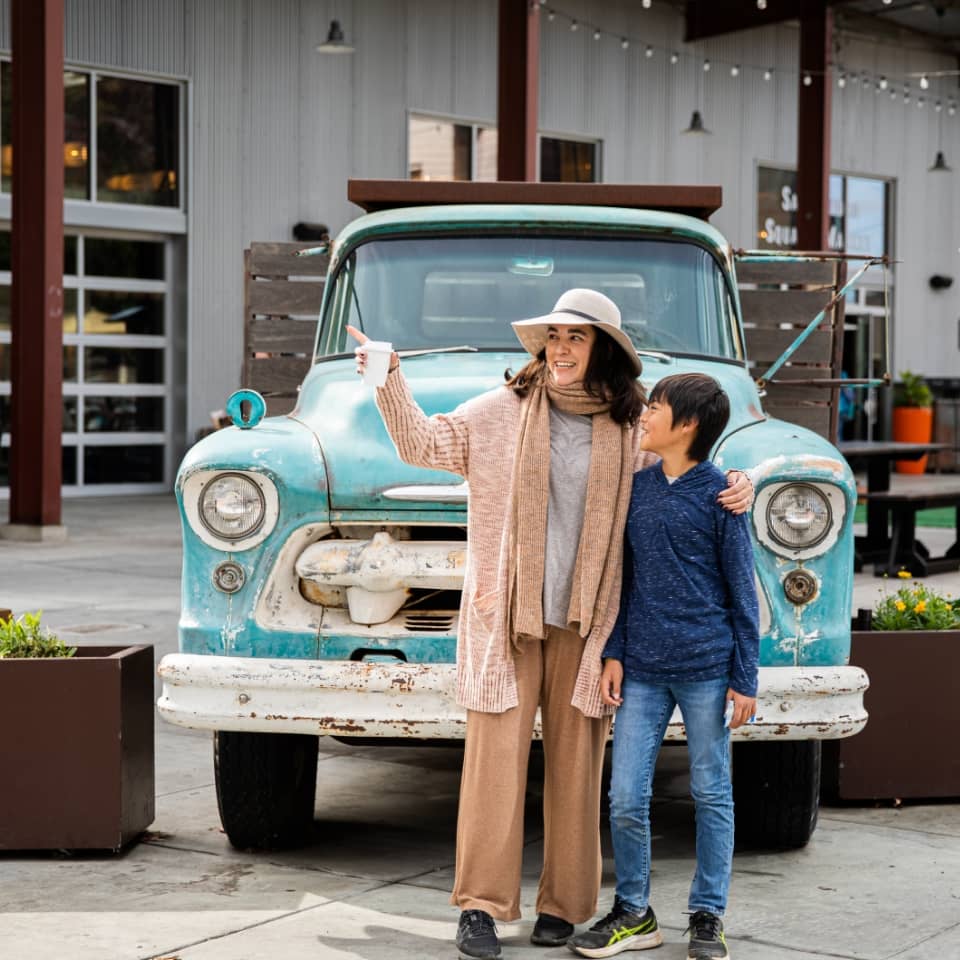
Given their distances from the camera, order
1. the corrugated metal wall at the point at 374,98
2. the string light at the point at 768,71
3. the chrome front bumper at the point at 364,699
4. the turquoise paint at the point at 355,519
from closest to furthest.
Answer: the chrome front bumper at the point at 364,699
the turquoise paint at the point at 355,519
the corrugated metal wall at the point at 374,98
the string light at the point at 768,71

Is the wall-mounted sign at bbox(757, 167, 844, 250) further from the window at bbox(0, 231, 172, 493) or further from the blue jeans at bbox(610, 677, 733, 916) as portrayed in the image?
the blue jeans at bbox(610, 677, 733, 916)

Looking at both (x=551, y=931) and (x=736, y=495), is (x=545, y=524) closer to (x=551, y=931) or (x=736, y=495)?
(x=736, y=495)

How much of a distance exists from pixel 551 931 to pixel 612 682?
695mm

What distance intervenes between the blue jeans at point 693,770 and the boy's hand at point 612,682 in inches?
1.0

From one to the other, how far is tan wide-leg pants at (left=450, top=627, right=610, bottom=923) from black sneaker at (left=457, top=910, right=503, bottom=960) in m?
0.02

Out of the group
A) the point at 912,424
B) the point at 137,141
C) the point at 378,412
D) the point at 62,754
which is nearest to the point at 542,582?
the point at 378,412

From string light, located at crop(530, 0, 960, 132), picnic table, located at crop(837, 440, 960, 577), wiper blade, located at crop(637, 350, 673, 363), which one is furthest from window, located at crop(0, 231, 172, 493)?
wiper blade, located at crop(637, 350, 673, 363)

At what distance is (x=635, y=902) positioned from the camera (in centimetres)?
428

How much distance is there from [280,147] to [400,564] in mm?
17081

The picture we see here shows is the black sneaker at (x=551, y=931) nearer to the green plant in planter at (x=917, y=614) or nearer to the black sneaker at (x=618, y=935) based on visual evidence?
the black sneaker at (x=618, y=935)

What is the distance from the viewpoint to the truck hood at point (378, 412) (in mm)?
4949

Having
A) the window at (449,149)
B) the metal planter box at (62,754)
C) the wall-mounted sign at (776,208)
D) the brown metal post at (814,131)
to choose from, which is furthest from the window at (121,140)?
the metal planter box at (62,754)

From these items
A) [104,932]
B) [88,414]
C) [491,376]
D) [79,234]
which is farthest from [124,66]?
[104,932]

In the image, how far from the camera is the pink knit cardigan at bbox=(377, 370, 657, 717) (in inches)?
167
